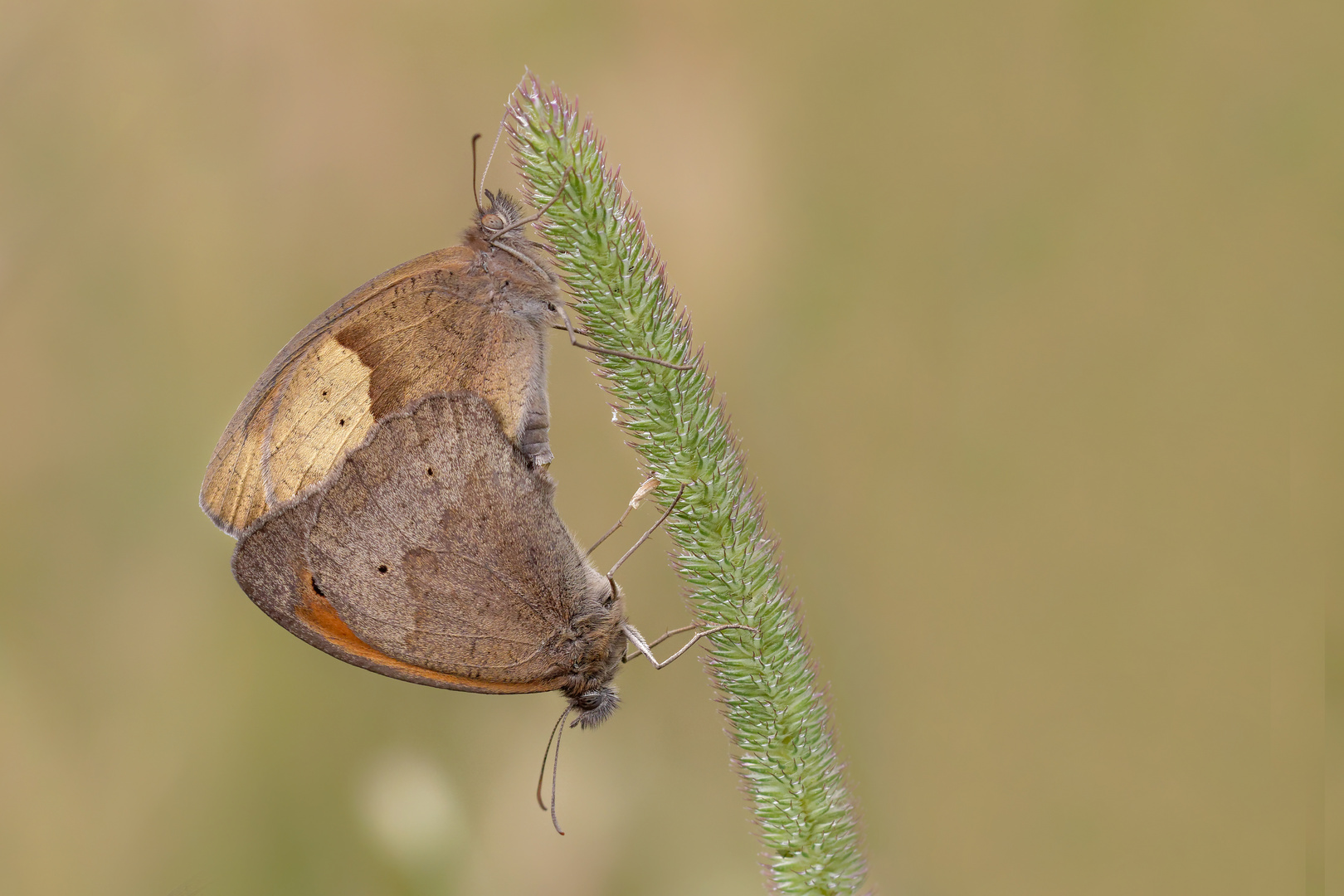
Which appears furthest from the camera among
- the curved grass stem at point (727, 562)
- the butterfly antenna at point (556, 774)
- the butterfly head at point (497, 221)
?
the butterfly antenna at point (556, 774)

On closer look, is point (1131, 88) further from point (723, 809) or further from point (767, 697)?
point (723, 809)

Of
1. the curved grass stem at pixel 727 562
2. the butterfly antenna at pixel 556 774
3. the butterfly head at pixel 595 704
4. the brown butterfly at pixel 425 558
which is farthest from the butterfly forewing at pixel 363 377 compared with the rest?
the butterfly antenna at pixel 556 774

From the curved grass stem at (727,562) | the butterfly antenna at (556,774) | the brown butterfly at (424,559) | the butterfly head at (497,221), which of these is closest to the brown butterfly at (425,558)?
the brown butterfly at (424,559)

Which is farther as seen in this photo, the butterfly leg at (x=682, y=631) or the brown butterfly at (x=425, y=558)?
the brown butterfly at (x=425, y=558)

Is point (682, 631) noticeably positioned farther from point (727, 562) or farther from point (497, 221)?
point (497, 221)

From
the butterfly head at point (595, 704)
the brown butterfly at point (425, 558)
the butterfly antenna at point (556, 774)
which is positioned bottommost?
the butterfly antenna at point (556, 774)

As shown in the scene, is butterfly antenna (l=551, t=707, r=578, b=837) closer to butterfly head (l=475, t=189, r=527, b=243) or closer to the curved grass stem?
the curved grass stem

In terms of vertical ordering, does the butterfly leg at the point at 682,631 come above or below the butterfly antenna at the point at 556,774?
above

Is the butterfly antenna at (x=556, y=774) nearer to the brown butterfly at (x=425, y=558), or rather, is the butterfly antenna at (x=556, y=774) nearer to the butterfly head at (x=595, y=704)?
the butterfly head at (x=595, y=704)

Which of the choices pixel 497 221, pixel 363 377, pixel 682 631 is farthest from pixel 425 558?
pixel 497 221

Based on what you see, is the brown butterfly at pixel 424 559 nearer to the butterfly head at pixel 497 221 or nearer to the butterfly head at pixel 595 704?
the butterfly head at pixel 595 704

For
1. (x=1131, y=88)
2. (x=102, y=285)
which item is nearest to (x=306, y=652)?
(x=102, y=285)

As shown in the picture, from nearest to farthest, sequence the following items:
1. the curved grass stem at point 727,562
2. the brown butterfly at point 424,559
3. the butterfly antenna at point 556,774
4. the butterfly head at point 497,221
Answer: the curved grass stem at point 727,562
the brown butterfly at point 424,559
the butterfly head at point 497,221
the butterfly antenna at point 556,774
